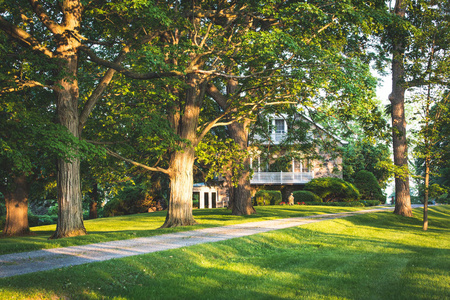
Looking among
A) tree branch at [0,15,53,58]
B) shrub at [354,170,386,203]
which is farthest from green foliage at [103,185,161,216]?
shrub at [354,170,386,203]

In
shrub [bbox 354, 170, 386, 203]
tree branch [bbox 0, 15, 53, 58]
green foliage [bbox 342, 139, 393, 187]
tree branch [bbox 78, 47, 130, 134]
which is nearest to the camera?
tree branch [bbox 0, 15, 53, 58]

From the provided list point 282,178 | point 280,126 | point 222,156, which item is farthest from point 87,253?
point 280,126

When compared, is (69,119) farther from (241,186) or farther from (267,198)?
(267,198)

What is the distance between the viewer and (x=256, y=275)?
7.87 metres

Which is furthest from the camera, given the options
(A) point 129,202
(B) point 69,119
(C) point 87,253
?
(A) point 129,202

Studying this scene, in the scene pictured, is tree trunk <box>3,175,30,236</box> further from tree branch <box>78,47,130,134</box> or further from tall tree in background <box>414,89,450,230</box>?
tall tree in background <box>414,89,450,230</box>

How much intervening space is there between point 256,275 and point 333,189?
30.9m

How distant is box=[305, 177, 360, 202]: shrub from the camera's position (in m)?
37.1

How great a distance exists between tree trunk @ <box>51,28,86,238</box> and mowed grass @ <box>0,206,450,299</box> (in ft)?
18.7

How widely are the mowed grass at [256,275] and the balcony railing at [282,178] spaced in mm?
28964

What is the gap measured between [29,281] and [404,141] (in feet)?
71.4

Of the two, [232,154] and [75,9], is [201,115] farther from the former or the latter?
[75,9]

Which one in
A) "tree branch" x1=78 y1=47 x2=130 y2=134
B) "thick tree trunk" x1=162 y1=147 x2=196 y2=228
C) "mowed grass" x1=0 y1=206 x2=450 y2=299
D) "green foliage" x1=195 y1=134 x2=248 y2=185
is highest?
"tree branch" x1=78 y1=47 x2=130 y2=134

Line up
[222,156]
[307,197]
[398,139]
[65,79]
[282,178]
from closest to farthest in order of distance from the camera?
1. [65,79]
2. [222,156]
3. [398,139]
4. [307,197]
5. [282,178]
